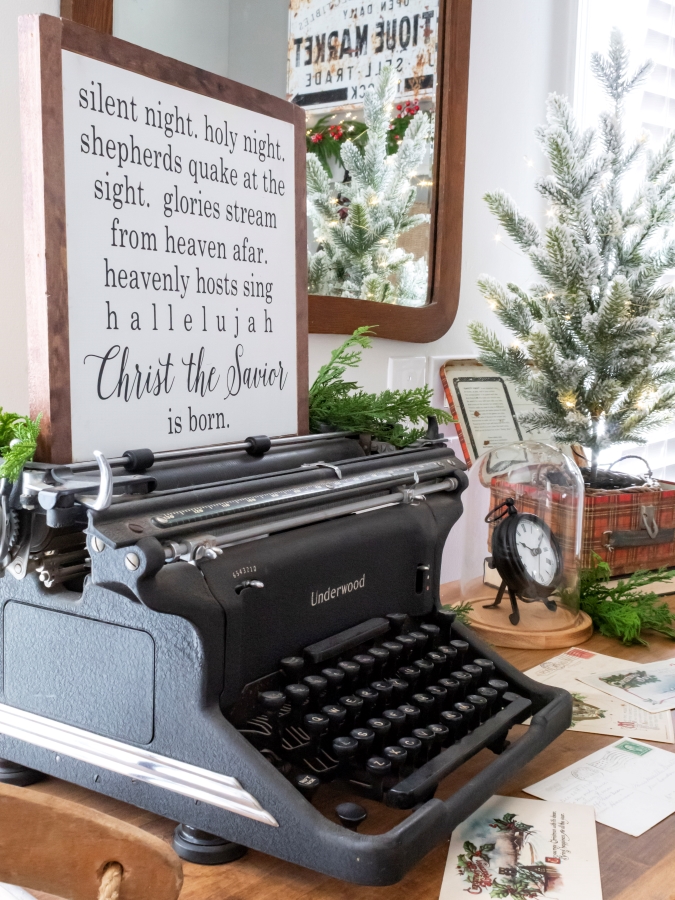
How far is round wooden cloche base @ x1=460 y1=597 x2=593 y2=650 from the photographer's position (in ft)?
5.14

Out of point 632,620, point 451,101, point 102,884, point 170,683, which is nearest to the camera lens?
point 102,884

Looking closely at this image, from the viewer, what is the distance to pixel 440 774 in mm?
920

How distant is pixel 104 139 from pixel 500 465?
1.07 meters

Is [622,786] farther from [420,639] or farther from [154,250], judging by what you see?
[154,250]

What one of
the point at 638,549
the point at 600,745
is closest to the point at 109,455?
the point at 600,745

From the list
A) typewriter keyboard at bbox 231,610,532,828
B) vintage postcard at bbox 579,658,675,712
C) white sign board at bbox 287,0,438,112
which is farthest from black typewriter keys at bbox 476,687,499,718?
white sign board at bbox 287,0,438,112

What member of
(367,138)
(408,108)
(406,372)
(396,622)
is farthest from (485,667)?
(408,108)

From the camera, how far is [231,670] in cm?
88

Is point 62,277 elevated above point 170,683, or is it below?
above

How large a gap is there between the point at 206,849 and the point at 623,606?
1.05 meters

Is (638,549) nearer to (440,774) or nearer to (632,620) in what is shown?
(632,620)

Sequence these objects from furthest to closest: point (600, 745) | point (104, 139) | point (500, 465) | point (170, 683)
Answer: point (500, 465)
point (600, 745)
point (104, 139)
point (170, 683)

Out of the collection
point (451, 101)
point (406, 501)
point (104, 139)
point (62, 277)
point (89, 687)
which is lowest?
point (89, 687)

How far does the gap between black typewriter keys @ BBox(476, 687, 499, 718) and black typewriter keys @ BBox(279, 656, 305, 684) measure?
0.85 ft
